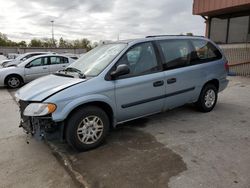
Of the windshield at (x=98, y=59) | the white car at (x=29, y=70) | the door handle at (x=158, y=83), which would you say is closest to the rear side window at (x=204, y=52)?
the door handle at (x=158, y=83)

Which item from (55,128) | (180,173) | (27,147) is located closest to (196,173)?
(180,173)

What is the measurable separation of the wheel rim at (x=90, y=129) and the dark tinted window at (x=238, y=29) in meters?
11.1

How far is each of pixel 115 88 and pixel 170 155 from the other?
1309 millimetres

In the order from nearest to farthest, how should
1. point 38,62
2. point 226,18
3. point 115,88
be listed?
point 115,88
point 38,62
point 226,18

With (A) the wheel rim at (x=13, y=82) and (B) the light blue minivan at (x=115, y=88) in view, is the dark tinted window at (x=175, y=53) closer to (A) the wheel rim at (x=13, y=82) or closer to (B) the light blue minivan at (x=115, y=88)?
(B) the light blue minivan at (x=115, y=88)

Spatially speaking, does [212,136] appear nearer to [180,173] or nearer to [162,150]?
[162,150]

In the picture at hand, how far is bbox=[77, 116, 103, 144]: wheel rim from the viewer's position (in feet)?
11.6

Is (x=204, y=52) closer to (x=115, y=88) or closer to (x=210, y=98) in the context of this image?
(x=210, y=98)

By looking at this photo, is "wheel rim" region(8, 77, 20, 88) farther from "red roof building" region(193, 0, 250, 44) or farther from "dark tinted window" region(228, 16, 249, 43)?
"dark tinted window" region(228, 16, 249, 43)

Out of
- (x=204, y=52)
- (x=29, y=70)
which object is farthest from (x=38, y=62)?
(x=204, y=52)

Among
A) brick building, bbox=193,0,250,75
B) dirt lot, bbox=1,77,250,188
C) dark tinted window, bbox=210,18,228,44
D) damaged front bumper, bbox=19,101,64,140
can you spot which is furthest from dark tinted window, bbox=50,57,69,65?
dark tinted window, bbox=210,18,228,44

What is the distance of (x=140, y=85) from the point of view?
4004mm

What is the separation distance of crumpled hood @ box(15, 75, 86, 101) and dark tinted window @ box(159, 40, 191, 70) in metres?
1.74

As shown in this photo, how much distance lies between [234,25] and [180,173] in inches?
463
